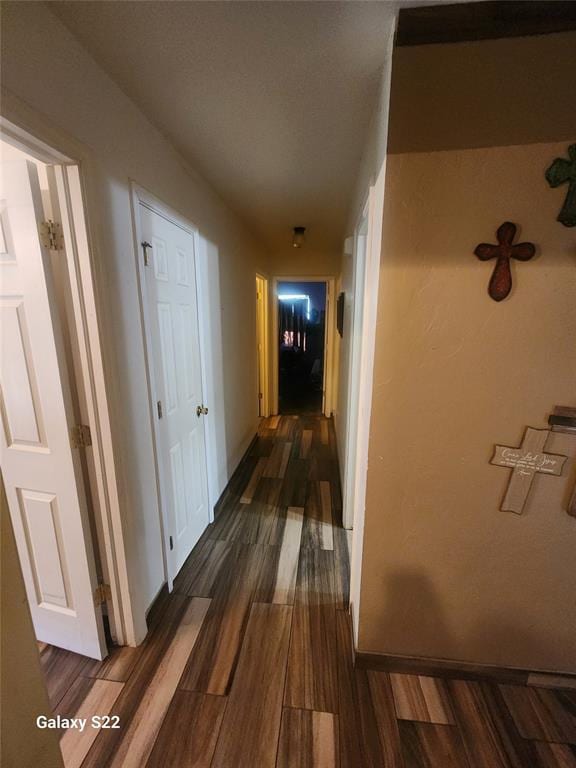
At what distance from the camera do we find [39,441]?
112 centimetres

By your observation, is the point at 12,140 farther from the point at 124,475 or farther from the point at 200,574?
the point at 200,574

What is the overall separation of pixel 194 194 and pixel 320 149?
788 mm

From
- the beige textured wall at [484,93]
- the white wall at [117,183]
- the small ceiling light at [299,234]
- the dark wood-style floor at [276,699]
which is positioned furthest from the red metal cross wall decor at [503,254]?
the small ceiling light at [299,234]

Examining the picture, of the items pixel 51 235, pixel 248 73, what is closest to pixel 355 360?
pixel 248 73

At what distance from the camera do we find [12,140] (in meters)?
0.83

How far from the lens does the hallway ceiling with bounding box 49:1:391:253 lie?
83 cm

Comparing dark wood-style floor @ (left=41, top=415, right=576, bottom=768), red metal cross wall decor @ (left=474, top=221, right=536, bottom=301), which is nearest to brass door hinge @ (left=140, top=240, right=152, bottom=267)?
red metal cross wall decor @ (left=474, top=221, right=536, bottom=301)

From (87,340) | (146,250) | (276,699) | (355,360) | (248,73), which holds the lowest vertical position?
(276,699)

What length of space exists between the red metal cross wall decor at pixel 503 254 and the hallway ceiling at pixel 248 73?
72 centimetres

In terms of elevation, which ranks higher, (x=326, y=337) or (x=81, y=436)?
(x=326, y=337)

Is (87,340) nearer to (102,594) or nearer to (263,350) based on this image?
(102,594)

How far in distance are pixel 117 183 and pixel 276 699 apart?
215 cm

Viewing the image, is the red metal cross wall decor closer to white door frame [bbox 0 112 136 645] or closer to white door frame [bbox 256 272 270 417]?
white door frame [bbox 0 112 136 645]

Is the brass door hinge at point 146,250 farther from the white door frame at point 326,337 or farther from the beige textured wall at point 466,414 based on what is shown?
the white door frame at point 326,337
